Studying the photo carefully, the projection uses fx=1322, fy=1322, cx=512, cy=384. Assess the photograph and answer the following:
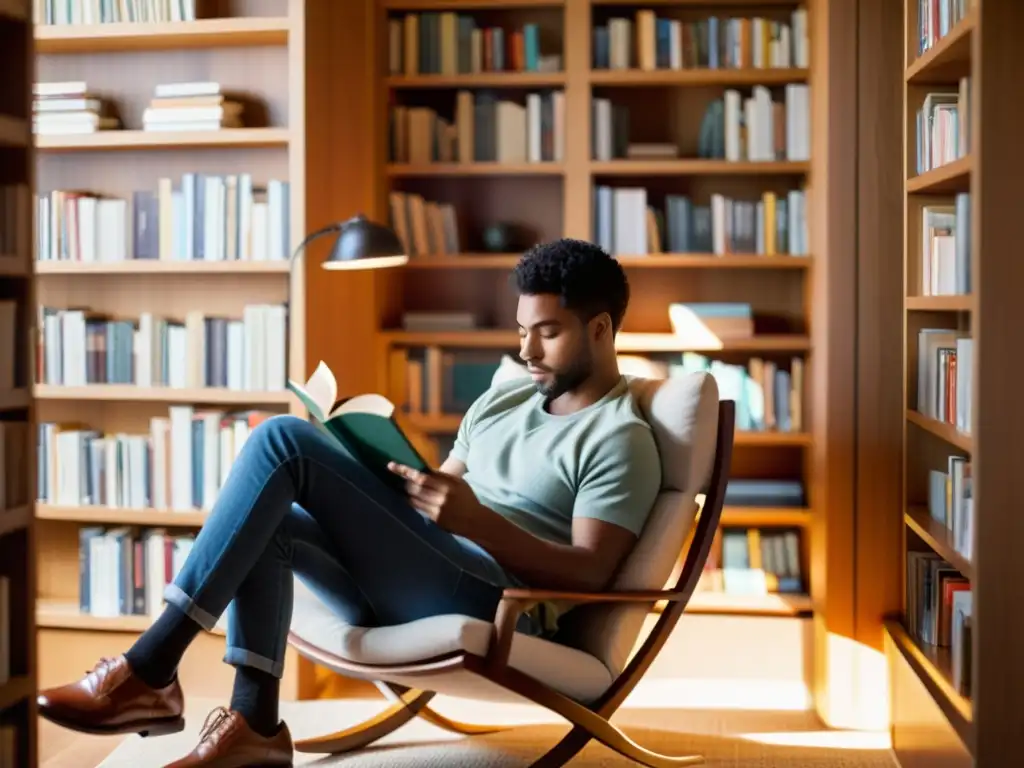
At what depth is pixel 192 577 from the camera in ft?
8.22

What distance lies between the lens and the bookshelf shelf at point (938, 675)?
2.62 meters

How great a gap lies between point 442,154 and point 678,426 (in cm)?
185

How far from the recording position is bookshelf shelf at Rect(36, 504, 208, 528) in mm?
3859

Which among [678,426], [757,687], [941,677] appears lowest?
[757,687]

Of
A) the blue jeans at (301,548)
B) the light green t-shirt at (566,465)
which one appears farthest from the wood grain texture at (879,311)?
the blue jeans at (301,548)

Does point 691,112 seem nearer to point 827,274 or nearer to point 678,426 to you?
point 827,274

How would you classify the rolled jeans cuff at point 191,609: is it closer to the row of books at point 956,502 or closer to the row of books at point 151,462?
the row of books at point 151,462

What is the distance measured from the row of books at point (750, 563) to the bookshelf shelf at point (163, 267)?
1.64m

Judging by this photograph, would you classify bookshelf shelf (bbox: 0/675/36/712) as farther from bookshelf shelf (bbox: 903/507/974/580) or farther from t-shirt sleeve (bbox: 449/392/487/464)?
bookshelf shelf (bbox: 903/507/974/580)

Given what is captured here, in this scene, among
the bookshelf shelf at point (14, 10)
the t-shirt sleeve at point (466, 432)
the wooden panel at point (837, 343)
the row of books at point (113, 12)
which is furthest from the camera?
the row of books at point (113, 12)

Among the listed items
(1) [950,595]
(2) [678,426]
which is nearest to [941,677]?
(1) [950,595]

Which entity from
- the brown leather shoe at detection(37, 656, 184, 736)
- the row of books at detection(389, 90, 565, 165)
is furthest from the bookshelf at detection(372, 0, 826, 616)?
the brown leather shoe at detection(37, 656, 184, 736)

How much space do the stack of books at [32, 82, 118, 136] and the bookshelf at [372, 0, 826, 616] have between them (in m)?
0.92

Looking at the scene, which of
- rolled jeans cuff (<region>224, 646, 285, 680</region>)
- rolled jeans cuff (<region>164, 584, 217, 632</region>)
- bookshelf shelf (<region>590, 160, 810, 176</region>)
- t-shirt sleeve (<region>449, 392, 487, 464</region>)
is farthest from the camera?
bookshelf shelf (<region>590, 160, 810, 176</region>)
